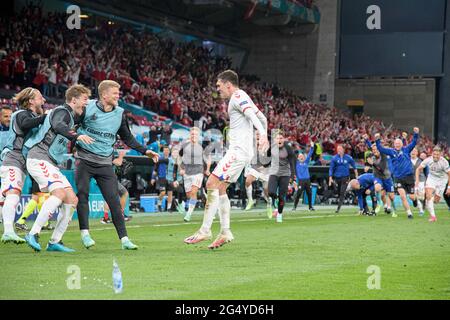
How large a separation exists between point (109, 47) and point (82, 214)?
26352mm

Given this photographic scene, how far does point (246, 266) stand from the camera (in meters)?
10.6

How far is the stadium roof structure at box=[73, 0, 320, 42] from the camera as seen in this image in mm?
44438

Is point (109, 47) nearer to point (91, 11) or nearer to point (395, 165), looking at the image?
point (91, 11)

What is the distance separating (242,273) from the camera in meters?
9.89

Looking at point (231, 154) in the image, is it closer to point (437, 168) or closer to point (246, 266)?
point (246, 266)

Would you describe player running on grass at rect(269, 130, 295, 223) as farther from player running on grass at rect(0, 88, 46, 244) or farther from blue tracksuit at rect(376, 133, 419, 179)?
player running on grass at rect(0, 88, 46, 244)

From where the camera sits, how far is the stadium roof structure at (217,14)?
44438mm

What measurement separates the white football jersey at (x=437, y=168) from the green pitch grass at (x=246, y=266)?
645cm

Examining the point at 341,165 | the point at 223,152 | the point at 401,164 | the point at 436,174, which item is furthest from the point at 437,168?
the point at 223,152

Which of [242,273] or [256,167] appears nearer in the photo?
[242,273]

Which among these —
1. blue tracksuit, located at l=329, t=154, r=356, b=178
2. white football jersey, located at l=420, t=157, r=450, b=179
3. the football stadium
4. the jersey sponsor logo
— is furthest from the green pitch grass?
blue tracksuit, located at l=329, t=154, r=356, b=178

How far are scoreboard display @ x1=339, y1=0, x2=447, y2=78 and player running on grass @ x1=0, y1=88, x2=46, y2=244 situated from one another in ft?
142
